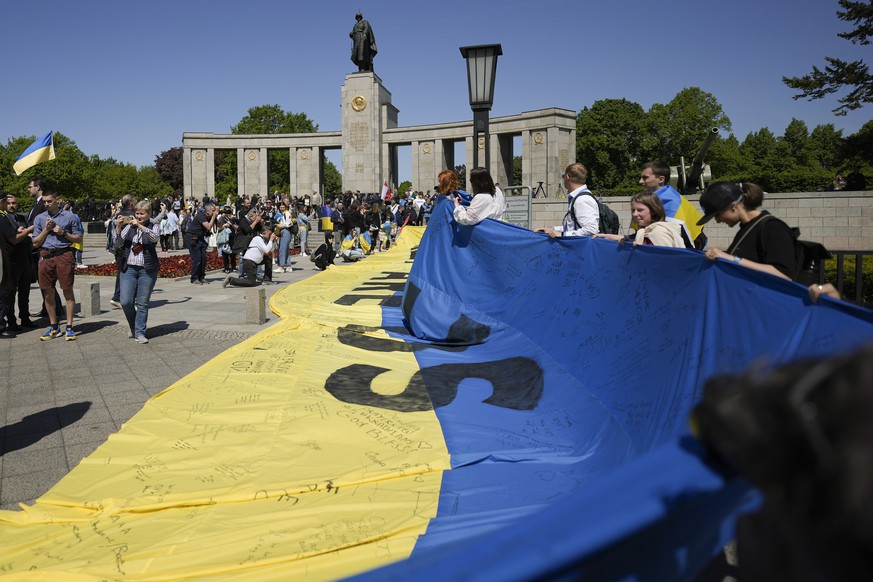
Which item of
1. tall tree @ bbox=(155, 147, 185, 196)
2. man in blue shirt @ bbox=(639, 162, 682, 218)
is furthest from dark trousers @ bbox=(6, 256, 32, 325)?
tall tree @ bbox=(155, 147, 185, 196)

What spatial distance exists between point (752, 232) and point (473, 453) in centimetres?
224

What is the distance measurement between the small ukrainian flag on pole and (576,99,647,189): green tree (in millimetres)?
66215

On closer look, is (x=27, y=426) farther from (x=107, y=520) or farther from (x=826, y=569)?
(x=826, y=569)

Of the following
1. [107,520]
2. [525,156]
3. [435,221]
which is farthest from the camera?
[525,156]

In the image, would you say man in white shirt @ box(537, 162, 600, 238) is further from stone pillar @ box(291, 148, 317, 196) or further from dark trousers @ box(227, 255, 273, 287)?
stone pillar @ box(291, 148, 317, 196)

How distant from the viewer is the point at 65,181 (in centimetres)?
7062

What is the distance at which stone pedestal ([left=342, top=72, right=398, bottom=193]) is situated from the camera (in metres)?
44.9

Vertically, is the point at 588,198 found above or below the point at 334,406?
above

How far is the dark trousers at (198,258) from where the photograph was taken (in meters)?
16.4

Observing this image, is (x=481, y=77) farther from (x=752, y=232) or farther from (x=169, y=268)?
(x=169, y=268)

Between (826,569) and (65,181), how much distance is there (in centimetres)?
8137

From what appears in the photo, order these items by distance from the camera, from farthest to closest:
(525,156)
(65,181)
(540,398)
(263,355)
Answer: (65,181)
(525,156)
(263,355)
(540,398)

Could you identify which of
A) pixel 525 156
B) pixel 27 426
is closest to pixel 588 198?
pixel 27 426

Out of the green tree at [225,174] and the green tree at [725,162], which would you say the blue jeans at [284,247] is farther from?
the green tree at [725,162]
